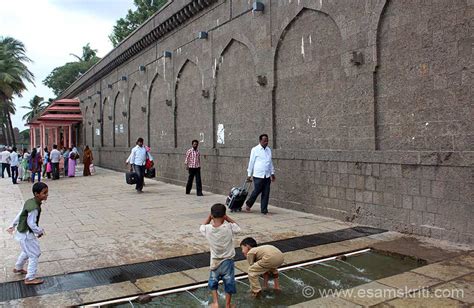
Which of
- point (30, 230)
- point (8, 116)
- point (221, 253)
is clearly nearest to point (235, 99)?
point (30, 230)

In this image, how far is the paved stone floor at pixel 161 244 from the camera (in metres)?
4.34

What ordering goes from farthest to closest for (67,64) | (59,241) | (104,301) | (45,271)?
1. (67,64)
2. (59,241)
3. (45,271)
4. (104,301)

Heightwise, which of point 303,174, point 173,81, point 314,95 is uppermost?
point 173,81

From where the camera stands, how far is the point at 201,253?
232 inches

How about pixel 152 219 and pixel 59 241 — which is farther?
pixel 152 219

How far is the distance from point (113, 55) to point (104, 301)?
20.9m

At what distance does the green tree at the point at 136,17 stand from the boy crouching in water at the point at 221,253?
1628 inches

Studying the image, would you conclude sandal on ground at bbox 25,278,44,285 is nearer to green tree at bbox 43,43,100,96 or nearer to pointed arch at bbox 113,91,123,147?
pointed arch at bbox 113,91,123,147

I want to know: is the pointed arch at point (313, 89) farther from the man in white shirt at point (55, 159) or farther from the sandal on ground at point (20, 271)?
the man in white shirt at point (55, 159)

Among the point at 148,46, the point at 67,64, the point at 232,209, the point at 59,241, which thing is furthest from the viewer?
the point at 67,64

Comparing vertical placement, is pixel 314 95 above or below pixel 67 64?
below

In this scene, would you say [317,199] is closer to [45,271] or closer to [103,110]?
[45,271]

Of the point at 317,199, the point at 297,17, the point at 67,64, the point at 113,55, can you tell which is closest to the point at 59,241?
the point at 317,199

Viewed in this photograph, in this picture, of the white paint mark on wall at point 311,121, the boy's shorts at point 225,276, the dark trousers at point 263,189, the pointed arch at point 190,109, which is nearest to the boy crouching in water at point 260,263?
the boy's shorts at point 225,276
